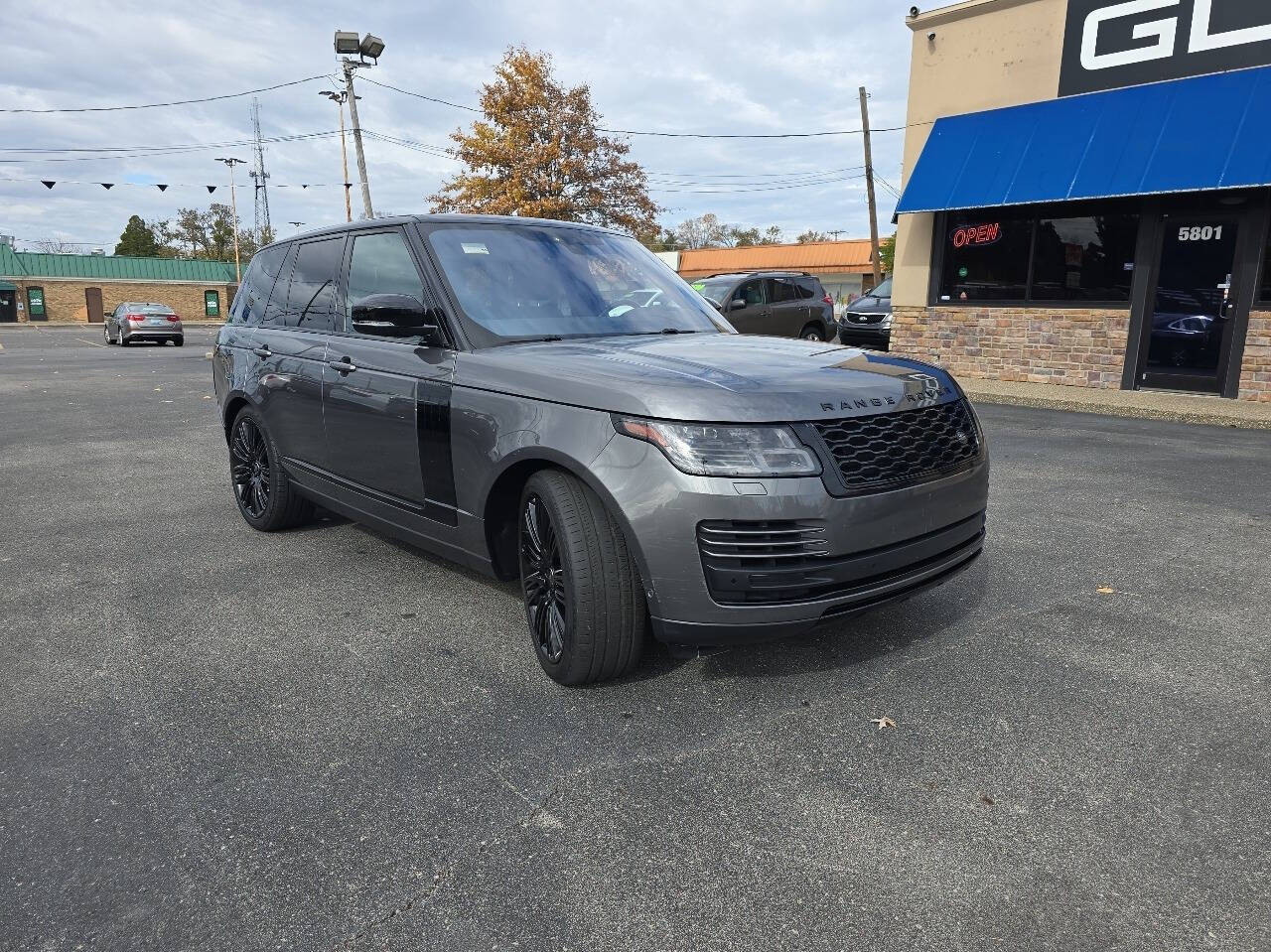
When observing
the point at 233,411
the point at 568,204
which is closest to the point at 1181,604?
the point at 233,411

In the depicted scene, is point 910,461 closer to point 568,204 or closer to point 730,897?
point 730,897

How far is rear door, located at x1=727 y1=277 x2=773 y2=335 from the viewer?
50.1 ft

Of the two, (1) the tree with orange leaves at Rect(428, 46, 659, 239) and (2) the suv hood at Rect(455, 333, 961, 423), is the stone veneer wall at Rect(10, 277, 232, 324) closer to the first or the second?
(1) the tree with orange leaves at Rect(428, 46, 659, 239)

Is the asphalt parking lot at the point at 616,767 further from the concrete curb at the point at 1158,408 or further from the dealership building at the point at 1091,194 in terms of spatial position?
the dealership building at the point at 1091,194

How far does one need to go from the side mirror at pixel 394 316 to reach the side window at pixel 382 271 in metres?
0.11

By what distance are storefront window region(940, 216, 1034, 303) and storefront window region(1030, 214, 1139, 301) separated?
0.83 ft

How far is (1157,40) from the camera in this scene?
12.2m

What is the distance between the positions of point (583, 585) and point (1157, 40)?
13.5m

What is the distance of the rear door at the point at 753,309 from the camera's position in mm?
15266

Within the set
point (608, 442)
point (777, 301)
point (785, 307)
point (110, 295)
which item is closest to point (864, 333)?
point (785, 307)

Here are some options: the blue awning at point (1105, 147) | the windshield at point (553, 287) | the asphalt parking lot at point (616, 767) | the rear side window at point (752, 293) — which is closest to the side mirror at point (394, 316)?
A: the windshield at point (553, 287)

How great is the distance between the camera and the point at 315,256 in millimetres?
4730

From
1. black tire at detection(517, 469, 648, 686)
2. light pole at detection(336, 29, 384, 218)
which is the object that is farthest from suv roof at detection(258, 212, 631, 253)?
light pole at detection(336, 29, 384, 218)

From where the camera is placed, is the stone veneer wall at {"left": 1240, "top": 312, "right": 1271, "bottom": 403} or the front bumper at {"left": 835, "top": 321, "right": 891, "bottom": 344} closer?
the stone veneer wall at {"left": 1240, "top": 312, "right": 1271, "bottom": 403}
